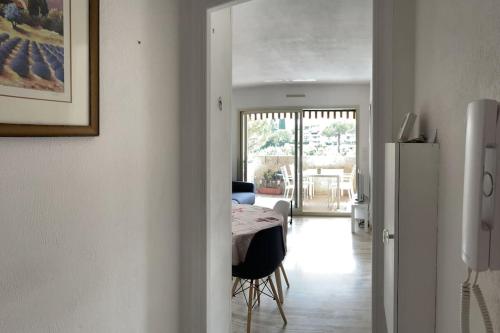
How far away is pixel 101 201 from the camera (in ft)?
4.48

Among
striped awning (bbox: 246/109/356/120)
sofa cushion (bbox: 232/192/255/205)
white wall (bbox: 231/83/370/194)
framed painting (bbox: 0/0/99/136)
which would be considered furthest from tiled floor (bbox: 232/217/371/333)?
striped awning (bbox: 246/109/356/120)

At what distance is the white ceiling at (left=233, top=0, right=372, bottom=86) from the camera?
3.31 meters

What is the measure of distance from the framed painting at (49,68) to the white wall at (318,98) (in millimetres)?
6706

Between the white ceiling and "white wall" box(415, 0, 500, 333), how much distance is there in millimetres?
1905

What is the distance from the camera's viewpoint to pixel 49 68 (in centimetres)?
114

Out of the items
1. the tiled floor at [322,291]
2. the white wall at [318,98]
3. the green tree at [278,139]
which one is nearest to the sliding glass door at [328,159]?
the white wall at [318,98]

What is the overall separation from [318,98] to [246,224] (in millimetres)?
5193

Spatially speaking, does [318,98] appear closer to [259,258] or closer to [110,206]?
[259,258]

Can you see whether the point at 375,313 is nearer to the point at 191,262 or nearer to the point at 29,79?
the point at 191,262

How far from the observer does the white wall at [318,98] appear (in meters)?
7.65

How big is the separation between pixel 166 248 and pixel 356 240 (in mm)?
4567

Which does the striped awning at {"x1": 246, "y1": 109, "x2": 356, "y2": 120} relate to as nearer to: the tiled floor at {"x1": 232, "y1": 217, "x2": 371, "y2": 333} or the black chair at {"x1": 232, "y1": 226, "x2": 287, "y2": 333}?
the tiled floor at {"x1": 232, "y1": 217, "x2": 371, "y2": 333}

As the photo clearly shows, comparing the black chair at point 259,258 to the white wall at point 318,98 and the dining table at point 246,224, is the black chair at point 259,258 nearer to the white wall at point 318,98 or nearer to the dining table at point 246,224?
the dining table at point 246,224

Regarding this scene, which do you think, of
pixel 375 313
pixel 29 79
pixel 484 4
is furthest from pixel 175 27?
pixel 375 313
